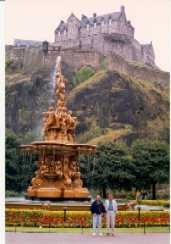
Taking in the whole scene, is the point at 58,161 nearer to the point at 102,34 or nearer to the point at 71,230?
the point at 71,230

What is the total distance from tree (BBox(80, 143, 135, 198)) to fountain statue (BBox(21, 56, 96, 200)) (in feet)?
94.2

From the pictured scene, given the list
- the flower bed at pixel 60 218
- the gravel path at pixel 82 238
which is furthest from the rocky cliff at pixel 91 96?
the gravel path at pixel 82 238

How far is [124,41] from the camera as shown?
403 ft

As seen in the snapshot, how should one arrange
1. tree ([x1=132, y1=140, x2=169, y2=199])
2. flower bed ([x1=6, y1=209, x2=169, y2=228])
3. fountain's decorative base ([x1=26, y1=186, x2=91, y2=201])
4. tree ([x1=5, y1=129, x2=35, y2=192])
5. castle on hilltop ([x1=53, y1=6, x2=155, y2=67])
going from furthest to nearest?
castle on hilltop ([x1=53, y1=6, x2=155, y2=67]), tree ([x1=132, y1=140, x2=169, y2=199]), tree ([x1=5, y1=129, x2=35, y2=192]), fountain's decorative base ([x1=26, y1=186, x2=91, y2=201]), flower bed ([x1=6, y1=209, x2=169, y2=228])

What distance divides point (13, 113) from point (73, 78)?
16.3 m

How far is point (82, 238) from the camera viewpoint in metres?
16.1

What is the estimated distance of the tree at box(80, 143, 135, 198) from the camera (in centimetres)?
5872

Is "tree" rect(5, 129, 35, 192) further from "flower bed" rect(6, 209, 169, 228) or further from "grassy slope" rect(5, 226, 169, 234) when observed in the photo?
"grassy slope" rect(5, 226, 169, 234)

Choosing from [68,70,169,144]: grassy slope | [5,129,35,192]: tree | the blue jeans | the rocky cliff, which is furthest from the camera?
the rocky cliff

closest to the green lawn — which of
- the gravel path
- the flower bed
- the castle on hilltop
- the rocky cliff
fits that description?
the flower bed

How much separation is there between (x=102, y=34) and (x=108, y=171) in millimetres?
66790

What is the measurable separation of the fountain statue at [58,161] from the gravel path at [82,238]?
9517 mm

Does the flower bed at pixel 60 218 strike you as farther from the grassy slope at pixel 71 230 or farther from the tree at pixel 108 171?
the tree at pixel 108 171

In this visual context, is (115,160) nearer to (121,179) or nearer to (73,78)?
(121,179)
